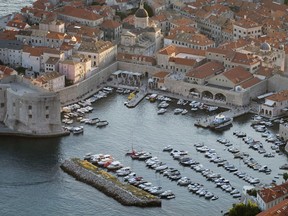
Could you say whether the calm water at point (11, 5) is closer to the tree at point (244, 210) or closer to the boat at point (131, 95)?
the boat at point (131, 95)

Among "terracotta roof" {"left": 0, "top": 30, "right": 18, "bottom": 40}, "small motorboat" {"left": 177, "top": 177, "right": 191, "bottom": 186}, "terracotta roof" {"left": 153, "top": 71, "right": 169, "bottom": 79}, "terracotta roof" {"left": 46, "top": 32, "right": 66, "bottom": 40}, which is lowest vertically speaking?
"small motorboat" {"left": 177, "top": 177, "right": 191, "bottom": 186}

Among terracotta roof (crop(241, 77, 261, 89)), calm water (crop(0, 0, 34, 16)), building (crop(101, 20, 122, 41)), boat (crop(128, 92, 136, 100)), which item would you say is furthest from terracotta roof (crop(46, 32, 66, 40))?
calm water (crop(0, 0, 34, 16))

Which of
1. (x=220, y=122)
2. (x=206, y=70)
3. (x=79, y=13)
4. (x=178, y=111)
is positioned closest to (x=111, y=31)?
(x=79, y=13)

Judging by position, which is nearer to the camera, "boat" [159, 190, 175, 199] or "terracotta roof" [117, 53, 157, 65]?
"boat" [159, 190, 175, 199]

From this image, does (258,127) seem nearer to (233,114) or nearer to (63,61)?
(233,114)

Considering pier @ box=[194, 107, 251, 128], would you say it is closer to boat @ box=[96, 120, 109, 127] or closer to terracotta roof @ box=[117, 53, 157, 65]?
boat @ box=[96, 120, 109, 127]

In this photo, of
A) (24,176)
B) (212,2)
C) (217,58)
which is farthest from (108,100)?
(212,2)
